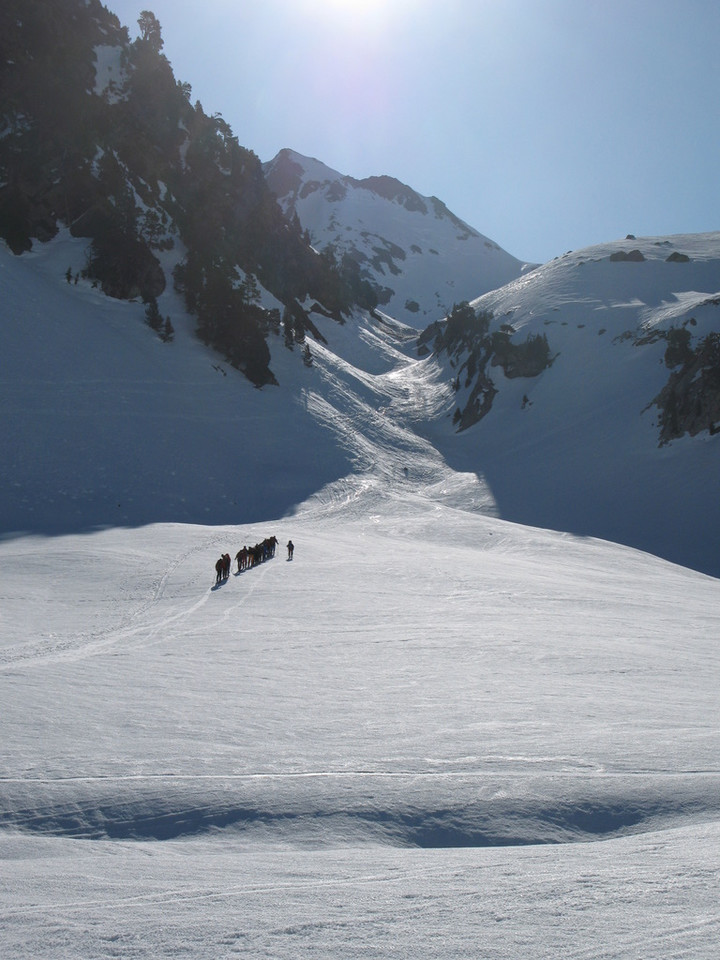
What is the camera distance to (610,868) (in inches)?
189

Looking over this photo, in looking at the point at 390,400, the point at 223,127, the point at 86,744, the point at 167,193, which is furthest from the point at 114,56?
the point at 86,744

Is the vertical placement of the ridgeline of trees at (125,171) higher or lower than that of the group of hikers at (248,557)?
higher

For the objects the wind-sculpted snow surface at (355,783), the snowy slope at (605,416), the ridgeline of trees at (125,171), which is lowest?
the wind-sculpted snow surface at (355,783)

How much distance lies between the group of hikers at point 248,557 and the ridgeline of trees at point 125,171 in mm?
30588

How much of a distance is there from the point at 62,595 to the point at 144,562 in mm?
4608

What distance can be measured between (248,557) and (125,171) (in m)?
50.7

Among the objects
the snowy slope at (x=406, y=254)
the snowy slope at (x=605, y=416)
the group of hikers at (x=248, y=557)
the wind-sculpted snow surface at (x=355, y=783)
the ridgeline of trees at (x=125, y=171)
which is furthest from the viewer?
the snowy slope at (x=406, y=254)

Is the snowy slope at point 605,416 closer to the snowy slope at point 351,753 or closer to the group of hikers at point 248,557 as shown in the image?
the snowy slope at point 351,753

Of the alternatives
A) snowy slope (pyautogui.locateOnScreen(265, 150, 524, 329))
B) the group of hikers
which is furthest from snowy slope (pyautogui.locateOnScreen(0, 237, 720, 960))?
snowy slope (pyautogui.locateOnScreen(265, 150, 524, 329))

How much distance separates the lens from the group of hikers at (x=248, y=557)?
68.8 feet

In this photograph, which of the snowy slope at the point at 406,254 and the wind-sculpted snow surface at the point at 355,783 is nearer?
the wind-sculpted snow surface at the point at 355,783

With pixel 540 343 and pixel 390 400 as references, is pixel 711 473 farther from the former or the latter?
pixel 390 400

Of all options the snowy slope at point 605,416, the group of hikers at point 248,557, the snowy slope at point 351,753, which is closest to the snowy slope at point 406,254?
the snowy slope at point 605,416

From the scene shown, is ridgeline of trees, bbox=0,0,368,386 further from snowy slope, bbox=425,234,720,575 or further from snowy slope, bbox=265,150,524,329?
snowy slope, bbox=265,150,524,329
